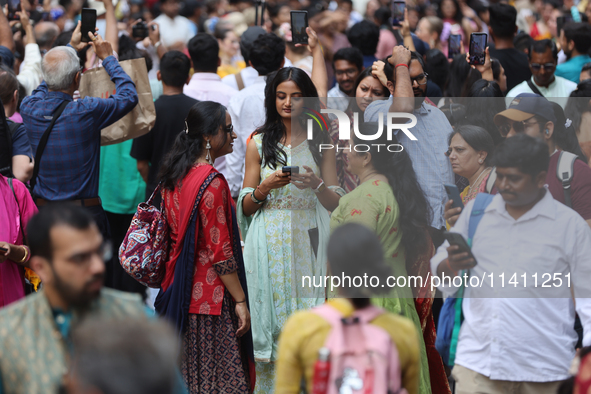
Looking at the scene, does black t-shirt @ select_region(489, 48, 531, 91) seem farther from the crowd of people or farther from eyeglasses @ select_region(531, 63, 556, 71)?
the crowd of people

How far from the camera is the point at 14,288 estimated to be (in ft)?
11.9

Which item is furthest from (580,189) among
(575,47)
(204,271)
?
(575,47)

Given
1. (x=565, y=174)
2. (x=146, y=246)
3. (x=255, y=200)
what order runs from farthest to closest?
(x=255, y=200)
(x=146, y=246)
(x=565, y=174)

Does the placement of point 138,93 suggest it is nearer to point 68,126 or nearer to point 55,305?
point 68,126

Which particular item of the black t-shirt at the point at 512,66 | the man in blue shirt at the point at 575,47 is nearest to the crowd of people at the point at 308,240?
the black t-shirt at the point at 512,66

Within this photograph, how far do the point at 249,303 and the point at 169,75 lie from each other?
7.73ft

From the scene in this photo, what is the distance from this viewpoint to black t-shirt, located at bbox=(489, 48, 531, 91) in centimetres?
688

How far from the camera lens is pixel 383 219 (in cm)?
348

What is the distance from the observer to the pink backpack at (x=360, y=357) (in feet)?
7.00

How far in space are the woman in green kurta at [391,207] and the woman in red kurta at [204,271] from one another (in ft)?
2.12

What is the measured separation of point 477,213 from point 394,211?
0.45 m

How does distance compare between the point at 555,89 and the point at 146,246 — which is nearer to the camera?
the point at 146,246

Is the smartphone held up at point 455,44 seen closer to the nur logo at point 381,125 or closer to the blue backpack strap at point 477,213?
the nur logo at point 381,125

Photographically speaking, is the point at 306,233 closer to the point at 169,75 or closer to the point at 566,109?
the point at 566,109
